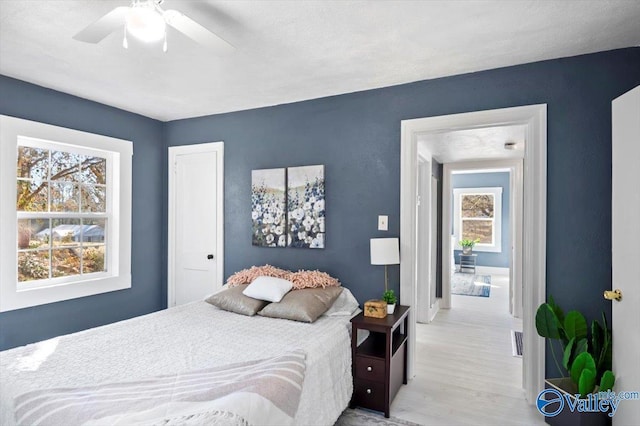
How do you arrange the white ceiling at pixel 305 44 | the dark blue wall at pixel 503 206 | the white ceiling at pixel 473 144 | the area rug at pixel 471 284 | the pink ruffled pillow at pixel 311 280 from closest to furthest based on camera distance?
the white ceiling at pixel 305 44 < the pink ruffled pillow at pixel 311 280 < the white ceiling at pixel 473 144 < the area rug at pixel 471 284 < the dark blue wall at pixel 503 206

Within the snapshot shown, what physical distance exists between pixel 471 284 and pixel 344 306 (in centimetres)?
510

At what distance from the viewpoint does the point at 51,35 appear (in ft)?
7.03

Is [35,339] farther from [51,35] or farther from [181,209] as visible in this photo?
[51,35]

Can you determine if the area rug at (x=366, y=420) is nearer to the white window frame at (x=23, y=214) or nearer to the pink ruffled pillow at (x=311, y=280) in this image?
the pink ruffled pillow at (x=311, y=280)

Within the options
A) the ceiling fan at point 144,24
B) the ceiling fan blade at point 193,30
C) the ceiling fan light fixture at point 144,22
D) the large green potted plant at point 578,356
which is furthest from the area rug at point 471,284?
the ceiling fan light fixture at point 144,22

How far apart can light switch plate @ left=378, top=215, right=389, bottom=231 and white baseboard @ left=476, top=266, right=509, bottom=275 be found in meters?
6.57

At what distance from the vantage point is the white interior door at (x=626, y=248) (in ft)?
5.80

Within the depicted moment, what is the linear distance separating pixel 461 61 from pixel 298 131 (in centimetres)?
154

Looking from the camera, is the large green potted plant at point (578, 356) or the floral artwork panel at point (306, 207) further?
the floral artwork panel at point (306, 207)

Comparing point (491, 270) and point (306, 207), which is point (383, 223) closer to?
point (306, 207)

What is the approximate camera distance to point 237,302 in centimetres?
291

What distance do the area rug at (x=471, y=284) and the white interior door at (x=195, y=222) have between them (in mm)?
4567

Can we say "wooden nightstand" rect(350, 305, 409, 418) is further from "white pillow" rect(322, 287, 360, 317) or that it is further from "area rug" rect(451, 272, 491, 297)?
"area rug" rect(451, 272, 491, 297)

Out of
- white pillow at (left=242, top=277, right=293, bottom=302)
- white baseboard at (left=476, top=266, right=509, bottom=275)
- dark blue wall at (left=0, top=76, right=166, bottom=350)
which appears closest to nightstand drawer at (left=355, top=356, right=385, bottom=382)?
white pillow at (left=242, top=277, right=293, bottom=302)
